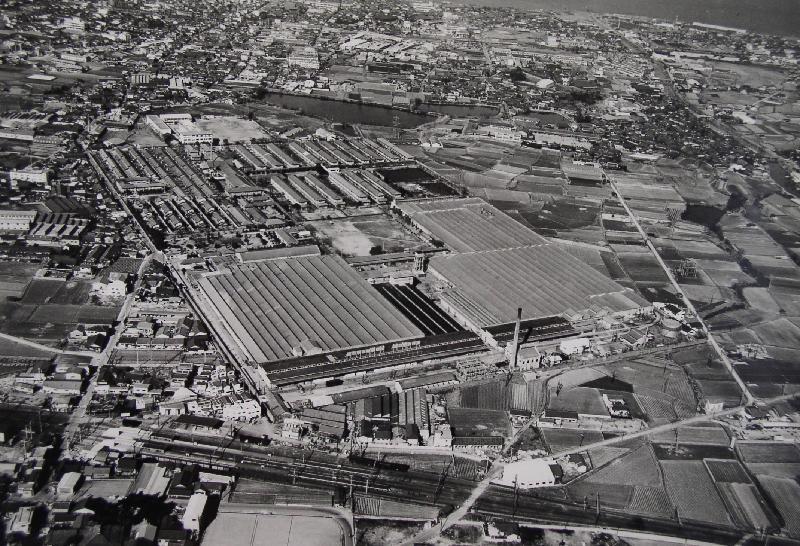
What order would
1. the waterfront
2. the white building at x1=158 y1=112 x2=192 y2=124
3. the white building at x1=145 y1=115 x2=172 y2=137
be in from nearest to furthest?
the white building at x1=145 y1=115 x2=172 y2=137 < the white building at x1=158 y1=112 x2=192 y2=124 < the waterfront

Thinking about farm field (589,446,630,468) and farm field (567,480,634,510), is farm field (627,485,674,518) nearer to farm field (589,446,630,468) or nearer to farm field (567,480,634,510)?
farm field (567,480,634,510)

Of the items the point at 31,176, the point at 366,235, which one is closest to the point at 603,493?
the point at 366,235

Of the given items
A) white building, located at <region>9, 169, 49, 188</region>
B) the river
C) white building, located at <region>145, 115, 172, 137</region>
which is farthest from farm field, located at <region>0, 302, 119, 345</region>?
the river

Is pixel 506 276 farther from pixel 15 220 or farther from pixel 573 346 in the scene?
pixel 15 220

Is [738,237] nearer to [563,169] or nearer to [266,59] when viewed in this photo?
[563,169]

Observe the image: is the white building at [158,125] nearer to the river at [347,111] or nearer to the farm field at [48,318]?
the river at [347,111]

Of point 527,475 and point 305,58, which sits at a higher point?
point 305,58
